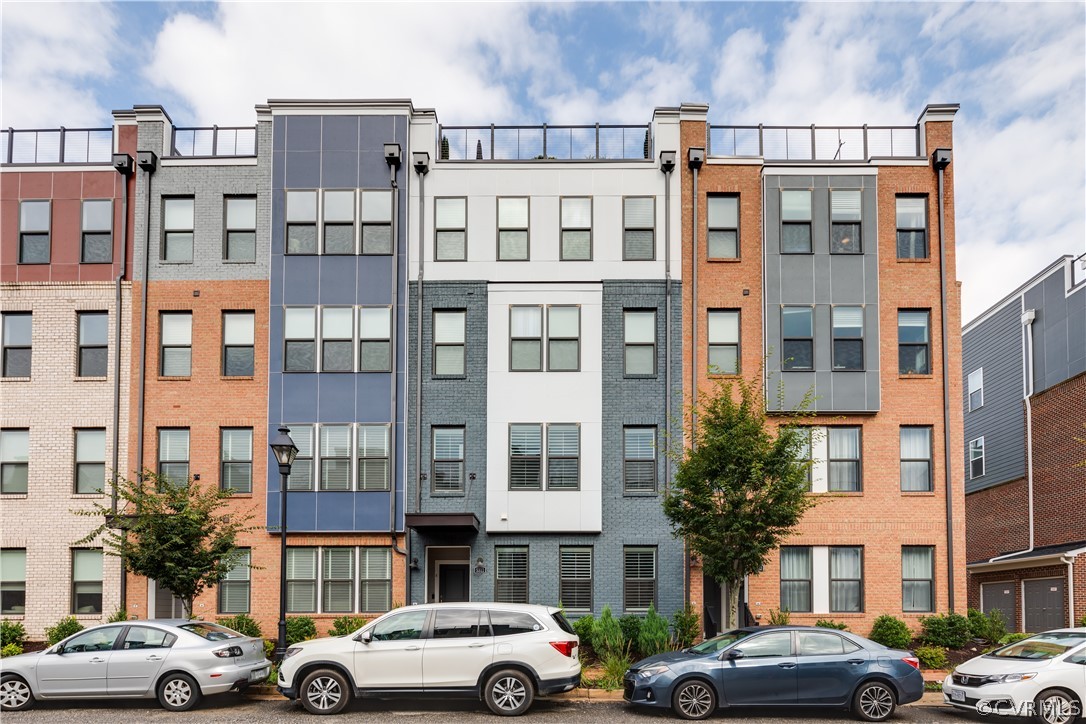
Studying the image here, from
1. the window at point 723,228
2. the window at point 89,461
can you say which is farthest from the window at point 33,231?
the window at point 723,228

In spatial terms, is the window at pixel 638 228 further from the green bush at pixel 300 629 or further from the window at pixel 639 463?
the green bush at pixel 300 629

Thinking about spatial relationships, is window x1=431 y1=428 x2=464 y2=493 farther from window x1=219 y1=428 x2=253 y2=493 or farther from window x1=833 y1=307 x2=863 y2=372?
window x1=833 y1=307 x2=863 y2=372

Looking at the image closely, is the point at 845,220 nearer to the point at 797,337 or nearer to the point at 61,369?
the point at 797,337

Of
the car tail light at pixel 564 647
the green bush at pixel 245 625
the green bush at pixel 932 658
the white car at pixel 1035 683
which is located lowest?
the green bush at pixel 932 658

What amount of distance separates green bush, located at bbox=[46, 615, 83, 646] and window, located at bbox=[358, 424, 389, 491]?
720 cm

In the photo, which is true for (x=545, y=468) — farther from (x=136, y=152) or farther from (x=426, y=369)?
(x=136, y=152)

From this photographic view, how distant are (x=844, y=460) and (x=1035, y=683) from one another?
1031 cm

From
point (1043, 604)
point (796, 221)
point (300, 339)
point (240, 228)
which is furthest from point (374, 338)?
point (1043, 604)

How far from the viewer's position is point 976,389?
3819cm

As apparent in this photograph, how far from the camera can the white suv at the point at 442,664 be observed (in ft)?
52.4

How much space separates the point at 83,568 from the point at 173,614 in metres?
2.43

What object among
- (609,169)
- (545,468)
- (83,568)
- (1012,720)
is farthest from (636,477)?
(83,568)

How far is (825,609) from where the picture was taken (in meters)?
24.7

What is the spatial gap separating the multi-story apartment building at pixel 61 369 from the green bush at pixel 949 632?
19.2 metres
